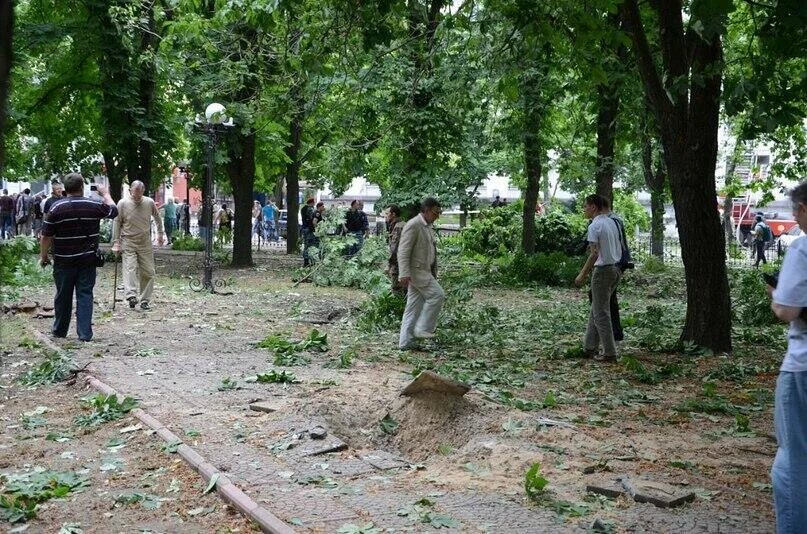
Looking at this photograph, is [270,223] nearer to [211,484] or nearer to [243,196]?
[243,196]

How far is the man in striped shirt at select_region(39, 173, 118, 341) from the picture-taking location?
11914mm

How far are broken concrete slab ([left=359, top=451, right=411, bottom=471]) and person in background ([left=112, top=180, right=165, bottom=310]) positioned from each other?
9329 millimetres

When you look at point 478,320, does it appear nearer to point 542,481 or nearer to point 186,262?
point 542,481

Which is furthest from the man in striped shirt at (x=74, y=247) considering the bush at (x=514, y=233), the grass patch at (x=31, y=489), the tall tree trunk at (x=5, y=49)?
the bush at (x=514, y=233)

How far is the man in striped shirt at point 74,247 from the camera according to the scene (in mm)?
11914

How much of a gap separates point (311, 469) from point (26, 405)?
377cm

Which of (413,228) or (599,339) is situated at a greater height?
(413,228)

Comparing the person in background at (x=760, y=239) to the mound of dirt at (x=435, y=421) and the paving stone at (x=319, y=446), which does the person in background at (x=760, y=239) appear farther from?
the paving stone at (x=319, y=446)

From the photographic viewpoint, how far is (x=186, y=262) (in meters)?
27.8

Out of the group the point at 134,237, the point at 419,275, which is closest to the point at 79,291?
the point at 134,237

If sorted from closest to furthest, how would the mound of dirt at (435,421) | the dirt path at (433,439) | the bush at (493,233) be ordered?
1. the dirt path at (433,439)
2. the mound of dirt at (435,421)
3. the bush at (493,233)

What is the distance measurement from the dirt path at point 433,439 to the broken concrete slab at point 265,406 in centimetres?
3

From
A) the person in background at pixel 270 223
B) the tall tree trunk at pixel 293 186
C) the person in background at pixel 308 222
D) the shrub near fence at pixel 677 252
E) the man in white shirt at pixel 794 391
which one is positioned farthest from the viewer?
the person in background at pixel 270 223

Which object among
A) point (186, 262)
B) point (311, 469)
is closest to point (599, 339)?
point (311, 469)
